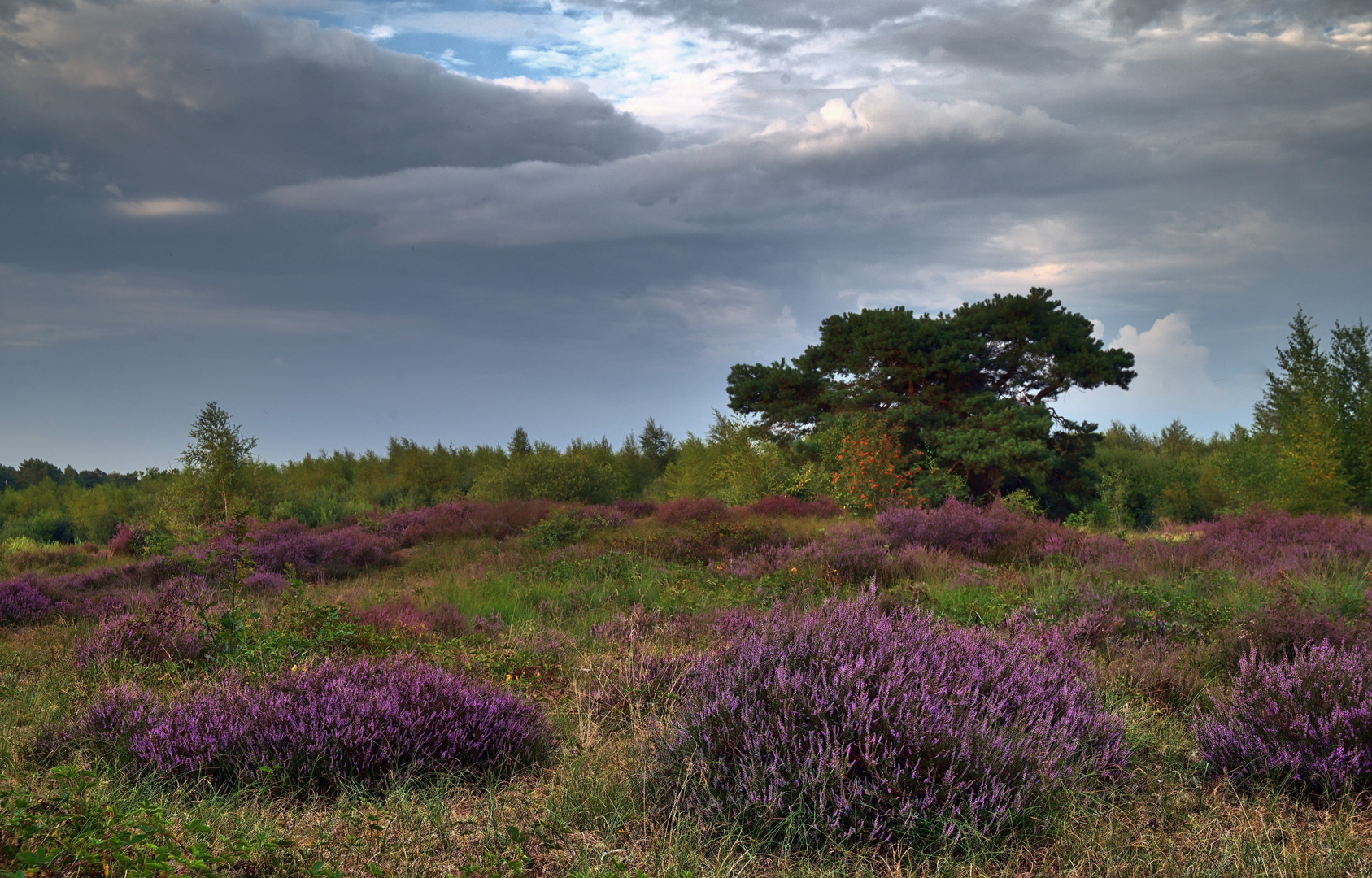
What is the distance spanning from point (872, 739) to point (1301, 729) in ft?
7.34

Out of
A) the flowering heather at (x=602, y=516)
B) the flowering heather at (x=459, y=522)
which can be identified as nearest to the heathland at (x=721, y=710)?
the flowering heather at (x=602, y=516)

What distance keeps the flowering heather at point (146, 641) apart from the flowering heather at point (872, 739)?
468 centimetres

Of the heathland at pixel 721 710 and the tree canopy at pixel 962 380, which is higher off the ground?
the tree canopy at pixel 962 380

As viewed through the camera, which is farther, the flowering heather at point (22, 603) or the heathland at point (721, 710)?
the flowering heather at point (22, 603)

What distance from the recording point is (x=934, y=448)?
2436cm

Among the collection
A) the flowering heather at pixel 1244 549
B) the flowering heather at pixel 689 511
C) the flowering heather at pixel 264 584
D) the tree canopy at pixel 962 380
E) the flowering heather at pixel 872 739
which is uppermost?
the tree canopy at pixel 962 380

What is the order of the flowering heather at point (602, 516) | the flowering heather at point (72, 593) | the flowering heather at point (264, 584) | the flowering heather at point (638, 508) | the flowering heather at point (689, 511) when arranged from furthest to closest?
the flowering heather at point (638, 508)
the flowering heather at point (689, 511)
the flowering heather at point (602, 516)
the flowering heather at point (264, 584)
the flowering heather at point (72, 593)

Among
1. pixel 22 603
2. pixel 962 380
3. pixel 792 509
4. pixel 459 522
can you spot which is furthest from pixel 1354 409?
pixel 22 603

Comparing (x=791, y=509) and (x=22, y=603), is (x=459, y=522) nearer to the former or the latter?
(x=791, y=509)

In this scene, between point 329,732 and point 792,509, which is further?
point 792,509

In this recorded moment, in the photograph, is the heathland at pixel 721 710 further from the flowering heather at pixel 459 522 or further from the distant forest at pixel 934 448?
the distant forest at pixel 934 448

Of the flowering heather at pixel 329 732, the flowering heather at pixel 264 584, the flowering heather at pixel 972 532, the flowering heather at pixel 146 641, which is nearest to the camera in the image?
the flowering heather at pixel 329 732

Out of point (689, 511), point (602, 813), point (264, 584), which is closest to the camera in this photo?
point (602, 813)

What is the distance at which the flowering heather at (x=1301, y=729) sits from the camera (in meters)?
3.62
